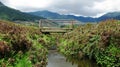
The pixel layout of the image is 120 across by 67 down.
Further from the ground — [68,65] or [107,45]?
[107,45]

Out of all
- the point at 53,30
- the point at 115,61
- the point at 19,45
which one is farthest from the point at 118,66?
the point at 53,30

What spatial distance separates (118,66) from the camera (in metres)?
14.0

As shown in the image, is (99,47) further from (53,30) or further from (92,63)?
(53,30)

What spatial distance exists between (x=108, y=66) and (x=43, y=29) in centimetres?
2587

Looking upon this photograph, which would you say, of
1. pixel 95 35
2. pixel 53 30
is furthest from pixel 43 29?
pixel 95 35

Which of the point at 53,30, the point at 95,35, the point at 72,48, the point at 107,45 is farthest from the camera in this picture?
the point at 53,30

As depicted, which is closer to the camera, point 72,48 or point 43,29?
point 72,48

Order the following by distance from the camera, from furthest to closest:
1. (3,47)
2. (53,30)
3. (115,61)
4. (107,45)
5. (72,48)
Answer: (53,30), (72,48), (107,45), (115,61), (3,47)

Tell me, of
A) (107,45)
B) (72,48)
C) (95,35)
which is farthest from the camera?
(72,48)

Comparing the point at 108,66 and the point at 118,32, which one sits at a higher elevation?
the point at 118,32

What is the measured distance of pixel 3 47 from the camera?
11125 mm

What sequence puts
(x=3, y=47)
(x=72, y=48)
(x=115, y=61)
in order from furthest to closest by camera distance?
(x=72, y=48) < (x=115, y=61) < (x=3, y=47)

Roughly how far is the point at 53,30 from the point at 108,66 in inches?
1004

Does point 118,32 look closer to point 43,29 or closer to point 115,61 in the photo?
point 115,61
